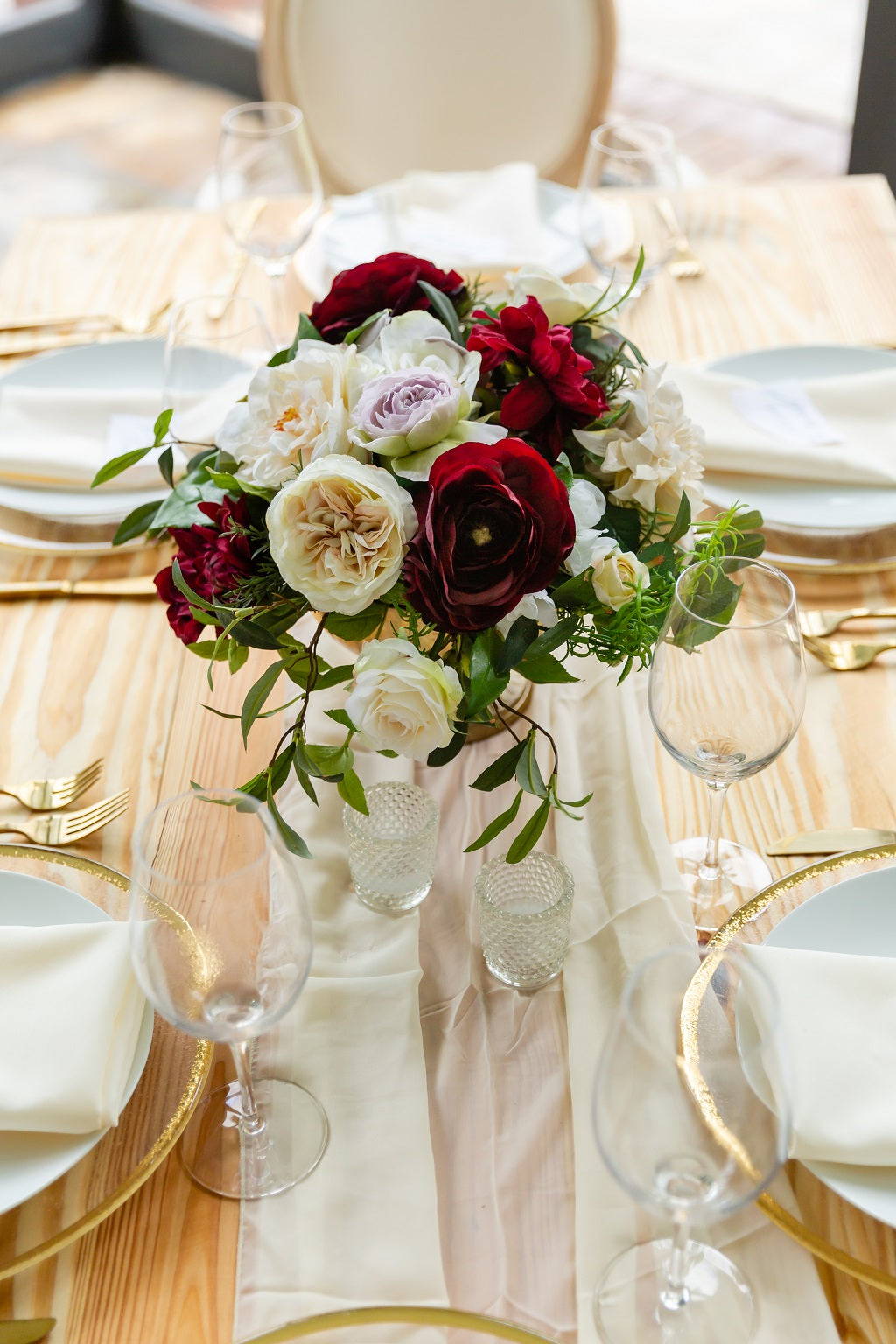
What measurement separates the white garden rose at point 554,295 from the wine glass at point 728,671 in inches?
8.9

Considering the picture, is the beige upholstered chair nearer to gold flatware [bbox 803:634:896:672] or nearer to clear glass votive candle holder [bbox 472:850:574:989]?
gold flatware [bbox 803:634:896:672]

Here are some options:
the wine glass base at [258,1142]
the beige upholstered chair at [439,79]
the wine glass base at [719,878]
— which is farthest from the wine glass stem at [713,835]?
the beige upholstered chair at [439,79]

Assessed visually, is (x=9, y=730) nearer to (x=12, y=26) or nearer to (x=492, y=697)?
(x=492, y=697)

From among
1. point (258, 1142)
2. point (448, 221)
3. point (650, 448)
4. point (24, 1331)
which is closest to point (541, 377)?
point (650, 448)

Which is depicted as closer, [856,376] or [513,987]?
[513,987]

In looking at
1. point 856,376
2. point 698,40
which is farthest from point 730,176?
point 856,376

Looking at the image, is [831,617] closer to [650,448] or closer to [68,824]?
[650,448]

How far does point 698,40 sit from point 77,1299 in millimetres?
4825

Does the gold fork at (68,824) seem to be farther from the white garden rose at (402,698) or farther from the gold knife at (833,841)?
the gold knife at (833,841)

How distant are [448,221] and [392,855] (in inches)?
39.5

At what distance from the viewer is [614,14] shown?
6.35ft

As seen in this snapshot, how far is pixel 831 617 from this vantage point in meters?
1.05

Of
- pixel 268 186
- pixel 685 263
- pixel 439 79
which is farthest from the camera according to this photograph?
pixel 439 79

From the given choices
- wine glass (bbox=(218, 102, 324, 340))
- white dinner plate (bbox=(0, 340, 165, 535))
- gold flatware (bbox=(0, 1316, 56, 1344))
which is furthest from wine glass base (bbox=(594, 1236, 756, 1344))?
wine glass (bbox=(218, 102, 324, 340))
